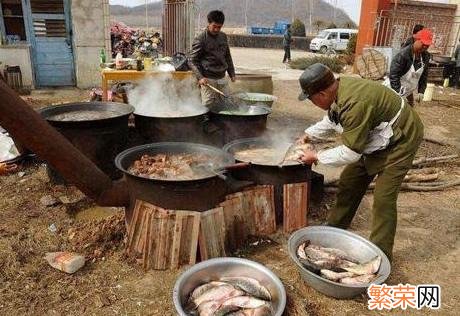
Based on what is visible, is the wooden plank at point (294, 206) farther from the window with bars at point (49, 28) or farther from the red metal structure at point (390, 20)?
the red metal structure at point (390, 20)

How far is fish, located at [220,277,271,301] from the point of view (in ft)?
11.2

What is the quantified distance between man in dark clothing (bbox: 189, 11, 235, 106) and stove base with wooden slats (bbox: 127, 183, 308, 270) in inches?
118

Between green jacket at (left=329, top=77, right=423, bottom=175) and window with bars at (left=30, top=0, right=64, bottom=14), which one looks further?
window with bars at (left=30, top=0, right=64, bottom=14)

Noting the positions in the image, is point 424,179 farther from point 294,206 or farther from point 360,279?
point 360,279

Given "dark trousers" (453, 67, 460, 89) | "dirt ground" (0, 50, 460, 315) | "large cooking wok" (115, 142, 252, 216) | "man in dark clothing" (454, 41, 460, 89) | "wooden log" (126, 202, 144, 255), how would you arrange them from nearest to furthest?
1. "dirt ground" (0, 50, 460, 315)
2. "large cooking wok" (115, 142, 252, 216)
3. "wooden log" (126, 202, 144, 255)
4. "man in dark clothing" (454, 41, 460, 89)
5. "dark trousers" (453, 67, 460, 89)

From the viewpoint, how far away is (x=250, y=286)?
351 cm

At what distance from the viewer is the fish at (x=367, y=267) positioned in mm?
3709

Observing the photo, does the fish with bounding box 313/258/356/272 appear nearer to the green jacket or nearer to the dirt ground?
the dirt ground

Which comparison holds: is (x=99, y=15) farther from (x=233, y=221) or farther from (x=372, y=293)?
(x=372, y=293)

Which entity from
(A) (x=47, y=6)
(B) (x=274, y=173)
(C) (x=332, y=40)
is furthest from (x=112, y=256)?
(C) (x=332, y=40)

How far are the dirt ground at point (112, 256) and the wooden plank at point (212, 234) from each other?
0.39 m

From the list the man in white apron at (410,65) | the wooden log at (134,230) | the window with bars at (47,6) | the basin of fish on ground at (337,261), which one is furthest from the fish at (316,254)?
the window with bars at (47,6)

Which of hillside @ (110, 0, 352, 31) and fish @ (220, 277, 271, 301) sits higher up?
hillside @ (110, 0, 352, 31)

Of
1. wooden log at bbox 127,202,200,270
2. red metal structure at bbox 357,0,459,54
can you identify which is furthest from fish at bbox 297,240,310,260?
red metal structure at bbox 357,0,459,54
